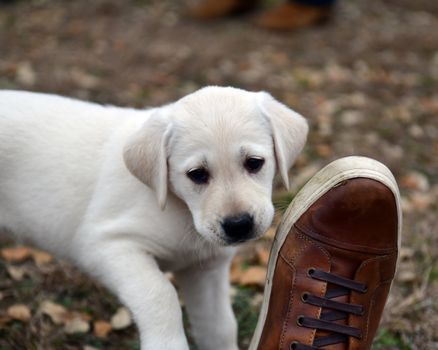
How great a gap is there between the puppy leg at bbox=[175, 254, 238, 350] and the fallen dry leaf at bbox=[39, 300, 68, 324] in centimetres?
60

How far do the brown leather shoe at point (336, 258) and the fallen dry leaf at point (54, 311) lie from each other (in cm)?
96

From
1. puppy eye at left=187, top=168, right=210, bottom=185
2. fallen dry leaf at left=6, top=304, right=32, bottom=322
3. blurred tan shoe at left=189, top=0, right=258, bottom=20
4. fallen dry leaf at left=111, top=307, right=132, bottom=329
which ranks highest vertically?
puppy eye at left=187, top=168, right=210, bottom=185

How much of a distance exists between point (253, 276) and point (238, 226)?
1.23m

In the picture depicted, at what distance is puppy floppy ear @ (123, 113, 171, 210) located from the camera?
2.32 m

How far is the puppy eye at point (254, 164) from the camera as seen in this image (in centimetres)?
229

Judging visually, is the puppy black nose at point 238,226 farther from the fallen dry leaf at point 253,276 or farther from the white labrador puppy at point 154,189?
the fallen dry leaf at point 253,276

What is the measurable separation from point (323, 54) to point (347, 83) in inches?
31.7

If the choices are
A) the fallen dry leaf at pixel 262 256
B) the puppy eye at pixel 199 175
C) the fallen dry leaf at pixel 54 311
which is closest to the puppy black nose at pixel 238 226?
the puppy eye at pixel 199 175

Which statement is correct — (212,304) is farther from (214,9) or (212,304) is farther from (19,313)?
(214,9)

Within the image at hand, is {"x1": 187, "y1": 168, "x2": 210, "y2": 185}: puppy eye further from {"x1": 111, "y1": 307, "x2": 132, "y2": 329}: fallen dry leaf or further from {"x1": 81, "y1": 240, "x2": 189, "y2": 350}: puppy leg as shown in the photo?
{"x1": 111, "y1": 307, "x2": 132, "y2": 329}: fallen dry leaf

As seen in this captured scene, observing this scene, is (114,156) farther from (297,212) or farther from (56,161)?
(297,212)

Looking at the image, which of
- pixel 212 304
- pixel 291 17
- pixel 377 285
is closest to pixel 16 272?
pixel 212 304

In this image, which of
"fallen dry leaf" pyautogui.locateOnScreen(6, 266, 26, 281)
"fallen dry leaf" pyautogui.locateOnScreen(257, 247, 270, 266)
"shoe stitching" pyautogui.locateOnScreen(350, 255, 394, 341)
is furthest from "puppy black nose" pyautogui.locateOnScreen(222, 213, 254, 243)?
"fallen dry leaf" pyautogui.locateOnScreen(6, 266, 26, 281)

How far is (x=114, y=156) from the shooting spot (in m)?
2.53
